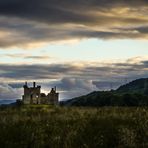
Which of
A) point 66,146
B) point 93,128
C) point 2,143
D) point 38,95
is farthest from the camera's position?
point 38,95

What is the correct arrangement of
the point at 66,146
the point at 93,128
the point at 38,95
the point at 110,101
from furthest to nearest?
the point at 110,101 < the point at 38,95 < the point at 93,128 < the point at 66,146

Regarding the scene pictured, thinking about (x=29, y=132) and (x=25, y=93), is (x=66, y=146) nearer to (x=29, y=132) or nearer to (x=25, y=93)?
(x=29, y=132)

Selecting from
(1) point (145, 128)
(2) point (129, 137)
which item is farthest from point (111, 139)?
(1) point (145, 128)

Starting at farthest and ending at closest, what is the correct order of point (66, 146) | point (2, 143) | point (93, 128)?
point (93, 128), point (2, 143), point (66, 146)

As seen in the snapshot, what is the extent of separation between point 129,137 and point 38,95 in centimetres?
10148

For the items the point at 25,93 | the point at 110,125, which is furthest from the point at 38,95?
the point at 110,125

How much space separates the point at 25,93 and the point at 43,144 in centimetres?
10283

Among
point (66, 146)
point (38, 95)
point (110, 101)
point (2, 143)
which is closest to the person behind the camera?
point (66, 146)

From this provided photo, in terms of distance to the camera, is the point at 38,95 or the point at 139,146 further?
the point at 38,95

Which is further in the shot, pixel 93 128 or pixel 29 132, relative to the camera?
pixel 93 128

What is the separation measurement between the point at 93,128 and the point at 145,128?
7.65ft

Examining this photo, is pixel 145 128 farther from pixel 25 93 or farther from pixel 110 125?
pixel 25 93

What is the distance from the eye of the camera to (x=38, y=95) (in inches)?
4540

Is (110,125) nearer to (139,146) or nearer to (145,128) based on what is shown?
(145,128)
